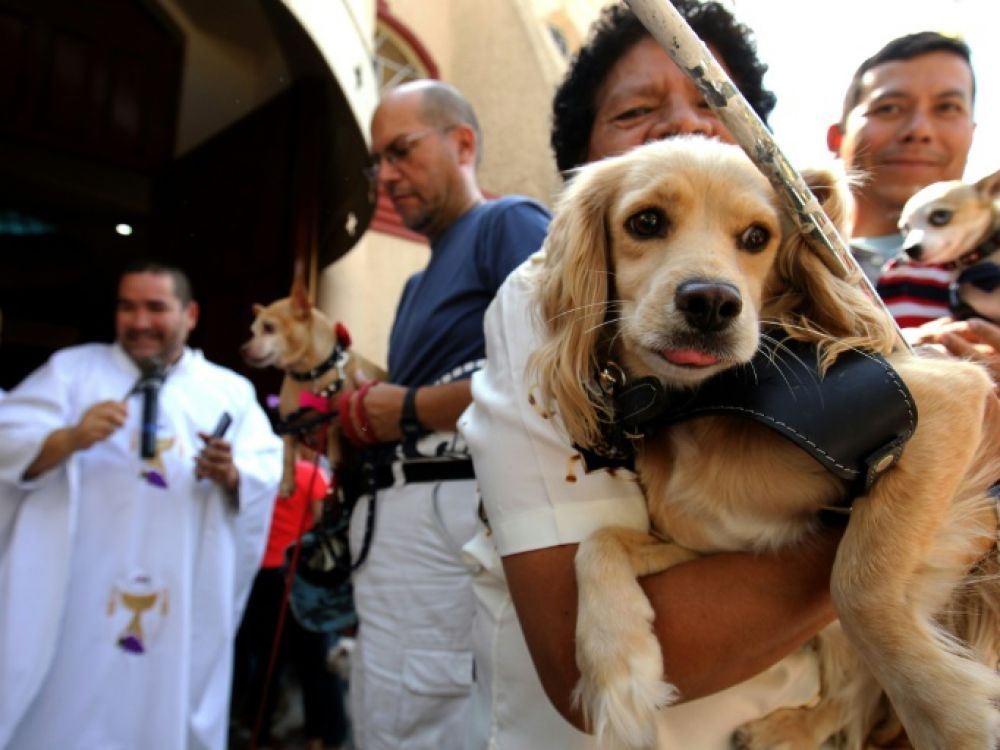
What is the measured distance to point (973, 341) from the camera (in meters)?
1.31

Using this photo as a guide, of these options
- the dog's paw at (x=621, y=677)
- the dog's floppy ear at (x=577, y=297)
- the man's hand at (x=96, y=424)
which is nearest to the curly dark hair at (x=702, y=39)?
the dog's floppy ear at (x=577, y=297)

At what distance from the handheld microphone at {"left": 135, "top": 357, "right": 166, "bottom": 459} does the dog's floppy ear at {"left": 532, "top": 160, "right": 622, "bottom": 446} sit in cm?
243

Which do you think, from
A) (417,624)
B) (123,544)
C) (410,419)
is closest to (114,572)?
(123,544)

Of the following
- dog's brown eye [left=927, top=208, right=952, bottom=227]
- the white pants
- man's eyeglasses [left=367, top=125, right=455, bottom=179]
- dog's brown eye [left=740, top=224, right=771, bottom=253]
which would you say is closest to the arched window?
man's eyeglasses [left=367, top=125, right=455, bottom=179]

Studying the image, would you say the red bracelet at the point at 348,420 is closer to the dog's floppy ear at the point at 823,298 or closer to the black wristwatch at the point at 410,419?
the black wristwatch at the point at 410,419

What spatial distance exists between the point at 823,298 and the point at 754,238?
16cm

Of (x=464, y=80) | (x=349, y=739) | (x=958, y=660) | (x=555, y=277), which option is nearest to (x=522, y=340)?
(x=555, y=277)

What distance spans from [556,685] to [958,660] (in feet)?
1.75

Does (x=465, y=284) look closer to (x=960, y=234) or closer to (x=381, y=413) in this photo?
(x=381, y=413)

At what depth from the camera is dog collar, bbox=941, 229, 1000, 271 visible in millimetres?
1766

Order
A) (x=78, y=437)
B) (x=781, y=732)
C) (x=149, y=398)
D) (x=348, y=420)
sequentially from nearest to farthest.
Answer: (x=781, y=732), (x=348, y=420), (x=78, y=437), (x=149, y=398)

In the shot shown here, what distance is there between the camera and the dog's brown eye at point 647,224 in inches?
47.4

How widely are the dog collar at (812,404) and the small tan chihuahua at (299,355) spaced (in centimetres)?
242

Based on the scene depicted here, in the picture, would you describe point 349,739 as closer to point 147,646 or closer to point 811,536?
point 147,646
